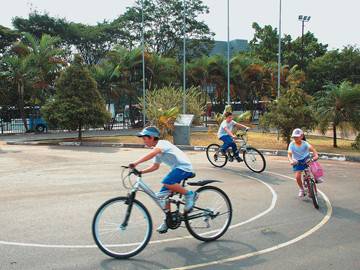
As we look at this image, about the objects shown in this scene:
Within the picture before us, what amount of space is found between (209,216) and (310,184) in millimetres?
2763

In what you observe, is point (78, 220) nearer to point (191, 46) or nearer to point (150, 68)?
point (150, 68)

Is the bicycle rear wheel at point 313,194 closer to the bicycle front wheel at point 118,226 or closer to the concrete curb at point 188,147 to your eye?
the bicycle front wheel at point 118,226

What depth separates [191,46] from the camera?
50.2 meters

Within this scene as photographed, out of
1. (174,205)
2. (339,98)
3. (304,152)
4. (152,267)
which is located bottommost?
(152,267)

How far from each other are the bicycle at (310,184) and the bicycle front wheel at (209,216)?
7.76ft

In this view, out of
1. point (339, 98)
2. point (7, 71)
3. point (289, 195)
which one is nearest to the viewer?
point (289, 195)

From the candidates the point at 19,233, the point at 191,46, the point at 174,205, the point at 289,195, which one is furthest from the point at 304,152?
the point at 191,46

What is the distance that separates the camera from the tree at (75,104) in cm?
2267

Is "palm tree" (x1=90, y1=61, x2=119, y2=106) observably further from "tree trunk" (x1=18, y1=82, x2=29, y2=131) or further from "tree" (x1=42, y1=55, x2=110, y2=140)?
"tree" (x1=42, y1=55, x2=110, y2=140)

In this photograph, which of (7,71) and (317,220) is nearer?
(317,220)

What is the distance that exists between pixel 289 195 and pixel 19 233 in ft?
17.7

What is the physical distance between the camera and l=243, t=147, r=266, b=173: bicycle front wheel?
13.0m

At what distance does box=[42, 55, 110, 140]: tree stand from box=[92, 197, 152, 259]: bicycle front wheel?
55.9 feet

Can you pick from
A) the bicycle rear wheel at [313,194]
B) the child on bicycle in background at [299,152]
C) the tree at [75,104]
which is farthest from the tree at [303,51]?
the bicycle rear wheel at [313,194]
